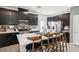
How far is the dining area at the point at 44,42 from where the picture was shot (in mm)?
2402

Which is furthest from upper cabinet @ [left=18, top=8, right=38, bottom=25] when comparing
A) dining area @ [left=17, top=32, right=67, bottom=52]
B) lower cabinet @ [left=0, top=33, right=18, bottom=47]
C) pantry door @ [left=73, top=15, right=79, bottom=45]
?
pantry door @ [left=73, top=15, right=79, bottom=45]

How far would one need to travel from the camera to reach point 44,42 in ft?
9.21

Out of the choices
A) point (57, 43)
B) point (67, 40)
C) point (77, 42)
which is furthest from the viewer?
point (57, 43)

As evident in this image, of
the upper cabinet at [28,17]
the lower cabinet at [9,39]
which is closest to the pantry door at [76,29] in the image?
the upper cabinet at [28,17]

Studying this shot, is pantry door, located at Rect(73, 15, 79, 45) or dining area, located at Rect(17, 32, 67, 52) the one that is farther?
dining area, located at Rect(17, 32, 67, 52)

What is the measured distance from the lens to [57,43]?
2.72 m

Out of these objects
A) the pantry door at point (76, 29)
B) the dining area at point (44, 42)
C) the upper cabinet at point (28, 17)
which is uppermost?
the upper cabinet at point (28, 17)

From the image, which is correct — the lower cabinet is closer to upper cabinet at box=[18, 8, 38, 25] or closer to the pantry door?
upper cabinet at box=[18, 8, 38, 25]

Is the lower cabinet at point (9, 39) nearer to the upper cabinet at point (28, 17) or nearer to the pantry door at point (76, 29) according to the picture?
the upper cabinet at point (28, 17)

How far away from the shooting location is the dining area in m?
2.40

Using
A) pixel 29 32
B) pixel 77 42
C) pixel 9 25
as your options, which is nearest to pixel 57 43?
pixel 77 42
